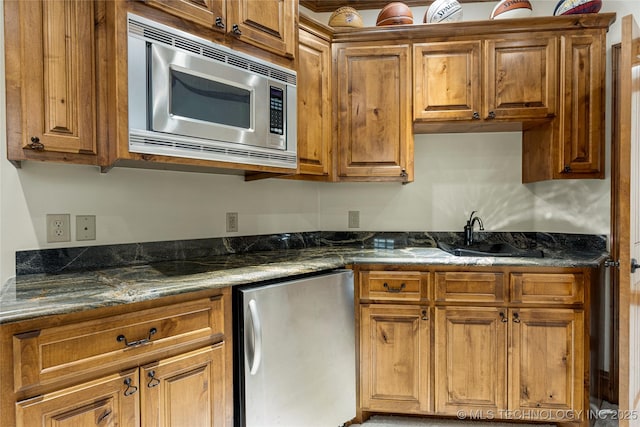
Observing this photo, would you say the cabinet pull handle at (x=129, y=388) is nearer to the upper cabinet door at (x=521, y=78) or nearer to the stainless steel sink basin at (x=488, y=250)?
the stainless steel sink basin at (x=488, y=250)

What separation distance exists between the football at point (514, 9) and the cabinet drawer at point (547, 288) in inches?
61.7

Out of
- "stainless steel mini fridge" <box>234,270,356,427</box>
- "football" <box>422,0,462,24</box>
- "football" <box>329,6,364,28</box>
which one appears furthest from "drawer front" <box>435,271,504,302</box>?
"football" <box>329,6,364,28</box>

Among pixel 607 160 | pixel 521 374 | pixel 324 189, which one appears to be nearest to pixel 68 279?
pixel 324 189

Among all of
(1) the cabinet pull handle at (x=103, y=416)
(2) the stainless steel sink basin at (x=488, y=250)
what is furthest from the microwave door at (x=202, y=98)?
(2) the stainless steel sink basin at (x=488, y=250)

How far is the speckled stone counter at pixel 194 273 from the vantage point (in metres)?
1.17

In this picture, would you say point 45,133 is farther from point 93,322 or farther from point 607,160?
point 607,160

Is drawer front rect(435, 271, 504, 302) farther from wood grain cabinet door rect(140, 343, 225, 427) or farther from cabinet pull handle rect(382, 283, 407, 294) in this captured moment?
wood grain cabinet door rect(140, 343, 225, 427)

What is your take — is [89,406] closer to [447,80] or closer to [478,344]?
[478,344]

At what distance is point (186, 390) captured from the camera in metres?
1.41

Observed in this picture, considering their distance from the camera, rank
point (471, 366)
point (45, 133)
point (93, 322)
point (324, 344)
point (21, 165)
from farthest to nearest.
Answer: point (471, 366)
point (324, 344)
point (21, 165)
point (45, 133)
point (93, 322)

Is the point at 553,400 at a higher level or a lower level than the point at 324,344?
lower

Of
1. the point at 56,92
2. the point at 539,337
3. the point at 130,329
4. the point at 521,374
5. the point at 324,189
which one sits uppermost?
the point at 56,92

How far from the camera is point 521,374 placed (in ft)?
6.63

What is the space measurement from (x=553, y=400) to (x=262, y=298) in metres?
1.66
